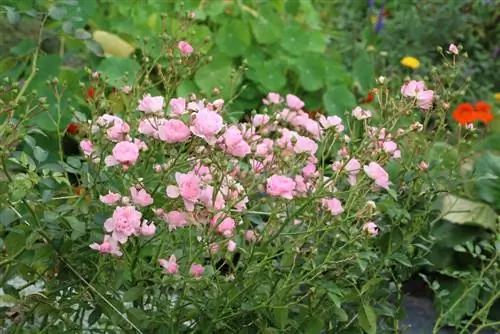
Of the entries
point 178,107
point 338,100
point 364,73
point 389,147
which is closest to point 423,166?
point 389,147

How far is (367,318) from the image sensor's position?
195cm

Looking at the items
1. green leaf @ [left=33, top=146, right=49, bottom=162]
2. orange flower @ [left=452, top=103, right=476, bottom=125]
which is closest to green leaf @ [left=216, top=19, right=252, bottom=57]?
orange flower @ [left=452, top=103, right=476, bottom=125]

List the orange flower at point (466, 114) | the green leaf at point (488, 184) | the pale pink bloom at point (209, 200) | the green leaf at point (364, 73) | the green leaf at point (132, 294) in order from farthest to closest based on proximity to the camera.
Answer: the green leaf at point (364, 73) < the orange flower at point (466, 114) < the green leaf at point (488, 184) < the green leaf at point (132, 294) < the pale pink bloom at point (209, 200)

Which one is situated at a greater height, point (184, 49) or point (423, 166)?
point (184, 49)

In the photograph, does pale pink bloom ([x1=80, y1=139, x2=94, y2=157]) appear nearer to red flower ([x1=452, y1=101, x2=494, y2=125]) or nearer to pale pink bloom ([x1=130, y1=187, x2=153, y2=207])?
pale pink bloom ([x1=130, y1=187, x2=153, y2=207])

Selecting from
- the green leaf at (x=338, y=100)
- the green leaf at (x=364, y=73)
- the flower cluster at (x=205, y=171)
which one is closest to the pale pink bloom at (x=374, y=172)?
the flower cluster at (x=205, y=171)

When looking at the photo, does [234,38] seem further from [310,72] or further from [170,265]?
[170,265]

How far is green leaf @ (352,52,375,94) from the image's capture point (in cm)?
420

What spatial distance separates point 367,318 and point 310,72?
205cm

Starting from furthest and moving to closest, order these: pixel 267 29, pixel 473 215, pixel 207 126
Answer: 1. pixel 267 29
2. pixel 473 215
3. pixel 207 126

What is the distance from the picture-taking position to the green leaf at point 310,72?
3873mm

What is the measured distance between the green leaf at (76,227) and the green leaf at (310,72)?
214 centimetres

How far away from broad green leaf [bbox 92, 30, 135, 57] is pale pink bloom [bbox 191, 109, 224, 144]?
2244 mm

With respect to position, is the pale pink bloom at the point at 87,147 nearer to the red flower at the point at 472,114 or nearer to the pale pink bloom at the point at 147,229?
the pale pink bloom at the point at 147,229
